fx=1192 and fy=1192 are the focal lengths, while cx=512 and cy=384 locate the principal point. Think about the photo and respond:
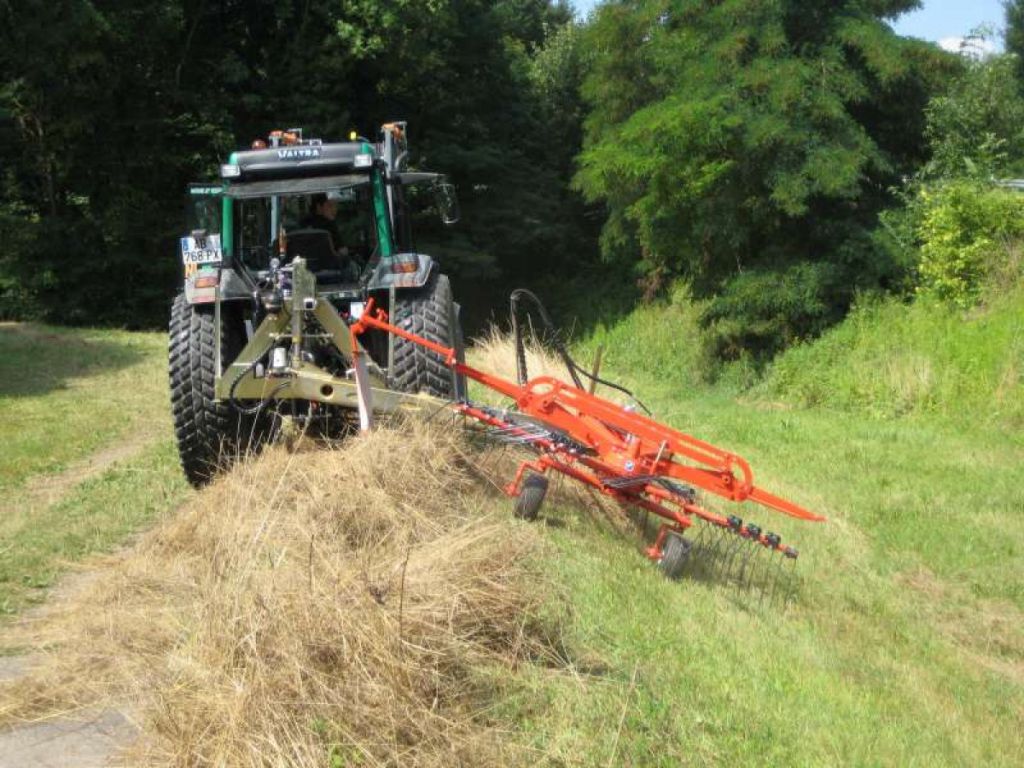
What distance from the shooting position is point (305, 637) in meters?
4.08

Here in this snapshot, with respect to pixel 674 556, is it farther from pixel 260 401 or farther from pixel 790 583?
pixel 260 401

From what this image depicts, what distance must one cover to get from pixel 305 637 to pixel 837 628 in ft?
14.4

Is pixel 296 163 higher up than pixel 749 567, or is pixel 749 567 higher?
pixel 296 163

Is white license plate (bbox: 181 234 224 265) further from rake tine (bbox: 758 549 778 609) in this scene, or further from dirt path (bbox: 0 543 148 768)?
dirt path (bbox: 0 543 148 768)

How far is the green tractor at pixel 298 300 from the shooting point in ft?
25.1

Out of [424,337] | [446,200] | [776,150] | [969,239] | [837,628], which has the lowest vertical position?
[837,628]

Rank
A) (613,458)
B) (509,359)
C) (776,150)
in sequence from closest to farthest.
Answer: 1. (613,458)
2. (509,359)
3. (776,150)

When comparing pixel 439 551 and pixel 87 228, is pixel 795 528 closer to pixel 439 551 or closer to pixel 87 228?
pixel 439 551

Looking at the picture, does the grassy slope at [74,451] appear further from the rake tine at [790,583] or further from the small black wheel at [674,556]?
the rake tine at [790,583]

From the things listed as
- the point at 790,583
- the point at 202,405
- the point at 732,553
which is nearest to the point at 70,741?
the point at 202,405

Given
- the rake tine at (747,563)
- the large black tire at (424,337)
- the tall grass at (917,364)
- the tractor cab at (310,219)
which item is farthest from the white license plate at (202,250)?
the tall grass at (917,364)

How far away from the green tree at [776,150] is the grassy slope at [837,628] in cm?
461

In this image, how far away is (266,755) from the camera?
12.1ft

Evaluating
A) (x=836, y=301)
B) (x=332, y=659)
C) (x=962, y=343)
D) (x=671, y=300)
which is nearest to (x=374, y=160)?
(x=332, y=659)
